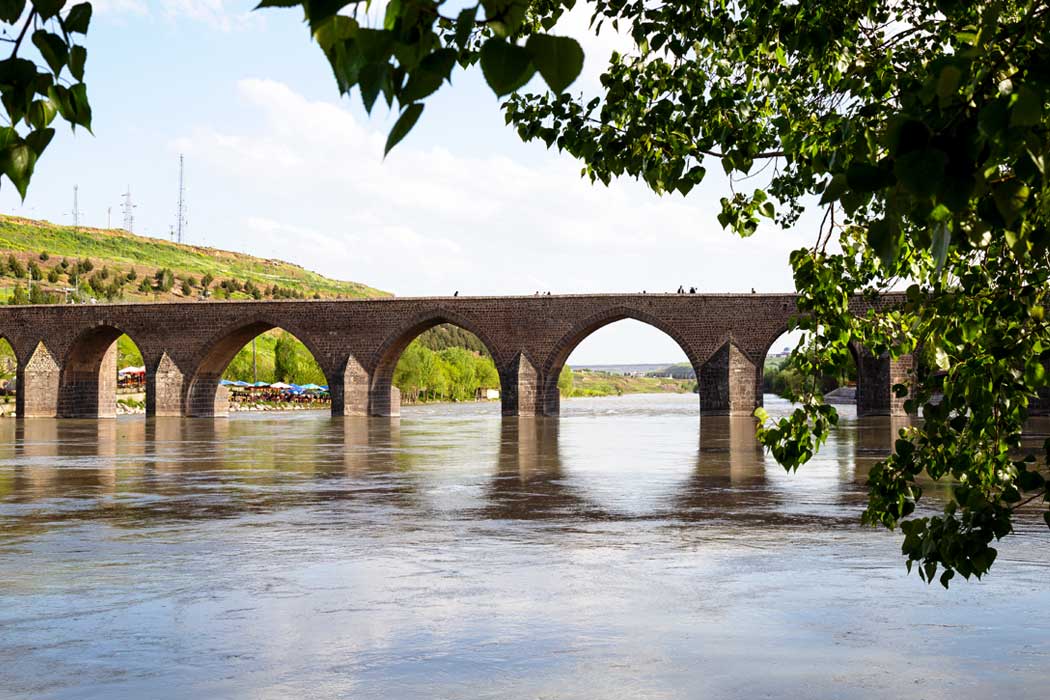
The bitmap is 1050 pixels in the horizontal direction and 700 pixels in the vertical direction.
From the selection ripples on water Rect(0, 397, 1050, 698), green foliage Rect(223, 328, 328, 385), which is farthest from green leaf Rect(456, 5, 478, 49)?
green foliage Rect(223, 328, 328, 385)

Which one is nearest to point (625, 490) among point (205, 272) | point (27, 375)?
point (27, 375)

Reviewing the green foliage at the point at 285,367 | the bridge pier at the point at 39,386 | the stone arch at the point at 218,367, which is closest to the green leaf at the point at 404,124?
the stone arch at the point at 218,367

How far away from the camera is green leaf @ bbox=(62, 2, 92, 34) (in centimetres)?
201

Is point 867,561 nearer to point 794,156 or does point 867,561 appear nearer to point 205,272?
point 794,156

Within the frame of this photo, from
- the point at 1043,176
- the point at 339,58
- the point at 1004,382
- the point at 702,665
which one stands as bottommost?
the point at 702,665

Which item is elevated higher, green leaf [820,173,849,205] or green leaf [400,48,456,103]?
green leaf [400,48,456,103]

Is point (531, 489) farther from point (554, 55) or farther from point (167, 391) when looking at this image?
point (167, 391)

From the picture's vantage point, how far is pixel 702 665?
5172mm

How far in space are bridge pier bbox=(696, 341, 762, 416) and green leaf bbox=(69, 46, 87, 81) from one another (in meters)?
42.5

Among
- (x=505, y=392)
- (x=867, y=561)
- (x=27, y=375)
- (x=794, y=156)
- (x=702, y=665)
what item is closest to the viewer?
(x=794, y=156)

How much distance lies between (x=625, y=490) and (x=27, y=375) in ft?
139

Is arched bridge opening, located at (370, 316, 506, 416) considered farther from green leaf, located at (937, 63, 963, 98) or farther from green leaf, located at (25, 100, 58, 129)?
green leaf, located at (937, 63, 963, 98)

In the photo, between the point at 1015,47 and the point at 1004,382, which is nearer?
the point at 1015,47

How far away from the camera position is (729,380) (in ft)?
145
